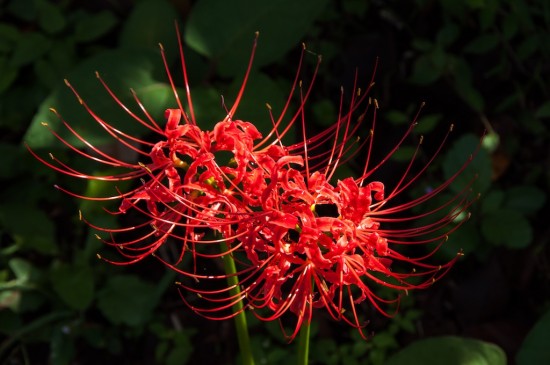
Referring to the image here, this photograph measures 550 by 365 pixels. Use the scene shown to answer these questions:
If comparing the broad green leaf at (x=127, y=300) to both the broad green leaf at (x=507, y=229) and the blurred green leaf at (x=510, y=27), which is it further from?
the blurred green leaf at (x=510, y=27)

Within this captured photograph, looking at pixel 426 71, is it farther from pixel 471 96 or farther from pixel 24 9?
pixel 24 9

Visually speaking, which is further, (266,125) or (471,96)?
(471,96)

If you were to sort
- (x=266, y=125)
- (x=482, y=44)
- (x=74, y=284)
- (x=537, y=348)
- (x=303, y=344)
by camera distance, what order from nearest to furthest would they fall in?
(x=303, y=344)
(x=537, y=348)
(x=266, y=125)
(x=74, y=284)
(x=482, y=44)

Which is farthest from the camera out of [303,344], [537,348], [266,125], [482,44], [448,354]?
[482,44]

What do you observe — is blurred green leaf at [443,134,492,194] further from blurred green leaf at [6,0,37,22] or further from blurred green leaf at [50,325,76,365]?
blurred green leaf at [6,0,37,22]

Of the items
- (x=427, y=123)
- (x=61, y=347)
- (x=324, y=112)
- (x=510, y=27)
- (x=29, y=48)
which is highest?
(x=510, y=27)

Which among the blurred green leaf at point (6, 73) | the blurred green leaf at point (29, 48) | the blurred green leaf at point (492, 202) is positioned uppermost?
the blurred green leaf at point (492, 202)

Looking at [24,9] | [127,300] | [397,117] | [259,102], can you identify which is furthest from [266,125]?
[24,9]

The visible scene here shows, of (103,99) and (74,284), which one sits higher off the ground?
(103,99)

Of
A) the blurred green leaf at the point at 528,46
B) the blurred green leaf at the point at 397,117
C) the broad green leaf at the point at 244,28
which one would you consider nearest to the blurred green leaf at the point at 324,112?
the blurred green leaf at the point at 397,117
